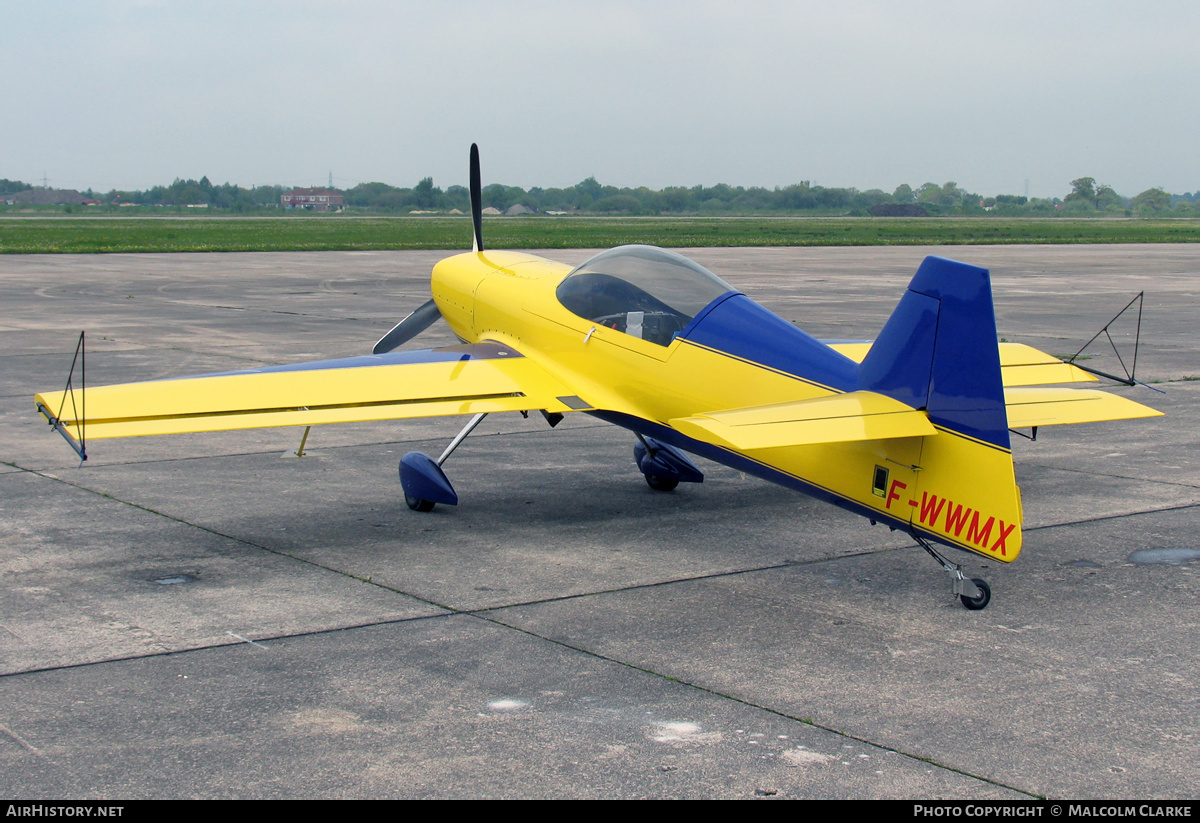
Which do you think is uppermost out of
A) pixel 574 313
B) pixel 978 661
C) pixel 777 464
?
pixel 574 313

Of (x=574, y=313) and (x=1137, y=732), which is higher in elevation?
(x=574, y=313)

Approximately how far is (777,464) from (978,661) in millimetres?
1787

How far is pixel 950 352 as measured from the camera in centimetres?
603

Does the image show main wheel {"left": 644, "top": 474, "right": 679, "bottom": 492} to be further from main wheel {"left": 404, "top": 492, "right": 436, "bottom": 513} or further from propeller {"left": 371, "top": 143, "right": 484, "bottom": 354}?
propeller {"left": 371, "top": 143, "right": 484, "bottom": 354}

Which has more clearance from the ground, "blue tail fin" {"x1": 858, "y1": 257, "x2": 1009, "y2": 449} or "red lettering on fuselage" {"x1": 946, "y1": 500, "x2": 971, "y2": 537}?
"blue tail fin" {"x1": 858, "y1": 257, "x2": 1009, "y2": 449}

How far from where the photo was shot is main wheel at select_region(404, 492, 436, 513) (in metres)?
8.73

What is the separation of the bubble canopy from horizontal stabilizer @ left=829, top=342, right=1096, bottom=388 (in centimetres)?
114

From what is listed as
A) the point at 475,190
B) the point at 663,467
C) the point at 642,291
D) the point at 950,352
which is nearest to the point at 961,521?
the point at 950,352

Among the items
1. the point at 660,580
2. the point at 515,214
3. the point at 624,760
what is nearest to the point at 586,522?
the point at 660,580

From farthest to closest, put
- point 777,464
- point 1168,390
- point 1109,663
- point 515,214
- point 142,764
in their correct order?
1. point 515,214
2. point 1168,390
3. point 777,464
4. point 1109,663
5. point 142,764

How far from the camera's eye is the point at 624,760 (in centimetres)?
459

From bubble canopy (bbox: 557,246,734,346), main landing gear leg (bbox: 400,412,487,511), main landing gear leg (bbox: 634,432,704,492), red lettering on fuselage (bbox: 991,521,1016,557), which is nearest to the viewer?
red lettering on fuselage (bbox: 991,521,1016,557)

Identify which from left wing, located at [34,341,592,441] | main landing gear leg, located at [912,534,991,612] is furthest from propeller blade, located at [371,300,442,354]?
main landing gear leg, located at [912,534,991,612]
